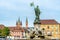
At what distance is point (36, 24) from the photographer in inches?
1818

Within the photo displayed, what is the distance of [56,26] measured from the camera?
4026 inches

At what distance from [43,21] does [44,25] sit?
2.52m

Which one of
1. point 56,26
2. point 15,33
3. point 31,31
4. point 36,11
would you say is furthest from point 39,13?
point 15,33

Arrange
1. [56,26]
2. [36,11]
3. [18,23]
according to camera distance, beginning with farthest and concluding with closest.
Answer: [18,23], [56,26], [36,11]

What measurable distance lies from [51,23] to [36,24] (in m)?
59.7

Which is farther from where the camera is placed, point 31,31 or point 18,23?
point 18,23

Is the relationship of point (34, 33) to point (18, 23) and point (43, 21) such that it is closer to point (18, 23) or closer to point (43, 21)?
point (43, 21)

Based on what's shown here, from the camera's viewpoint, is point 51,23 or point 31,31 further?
point 51,23

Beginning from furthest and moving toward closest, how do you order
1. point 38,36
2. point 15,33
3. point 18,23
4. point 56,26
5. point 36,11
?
point 18,23, point 15,33, point 56,26, point 36,11, point 38,36

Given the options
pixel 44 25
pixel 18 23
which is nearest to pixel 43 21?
pixel 44 25

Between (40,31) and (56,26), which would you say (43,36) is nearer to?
(40,31)

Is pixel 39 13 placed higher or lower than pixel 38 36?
higher

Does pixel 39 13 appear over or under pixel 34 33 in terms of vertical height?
over

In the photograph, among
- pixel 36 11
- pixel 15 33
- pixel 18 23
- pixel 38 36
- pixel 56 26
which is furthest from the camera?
pixel 18 23
